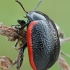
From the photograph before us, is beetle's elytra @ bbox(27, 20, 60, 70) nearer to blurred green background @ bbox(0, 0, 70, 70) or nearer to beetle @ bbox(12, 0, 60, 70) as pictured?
beetle @ bbox(12, 0, 60, 70)

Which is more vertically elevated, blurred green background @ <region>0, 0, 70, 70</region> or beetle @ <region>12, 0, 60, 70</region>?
blurred green background @ <region>0, 0, 70, 70</region>

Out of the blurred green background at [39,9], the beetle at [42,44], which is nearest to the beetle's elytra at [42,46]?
the beetle at [42,44]

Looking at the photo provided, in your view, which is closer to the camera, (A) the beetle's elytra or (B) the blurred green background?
(A) the beetle's elytra

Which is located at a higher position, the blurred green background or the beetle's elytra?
the blurred green background

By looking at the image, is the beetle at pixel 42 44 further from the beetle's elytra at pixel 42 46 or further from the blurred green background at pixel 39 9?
the blurred green background at pixel 39 9

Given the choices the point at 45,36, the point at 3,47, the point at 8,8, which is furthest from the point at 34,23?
the point at 8,8

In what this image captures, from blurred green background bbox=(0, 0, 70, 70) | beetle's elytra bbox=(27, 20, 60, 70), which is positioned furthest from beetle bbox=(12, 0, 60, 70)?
blurred green background bbox=(0, 0, 70, 70)

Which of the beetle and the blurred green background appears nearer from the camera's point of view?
the beetle

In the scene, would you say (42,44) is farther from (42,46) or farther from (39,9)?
(39,9)
